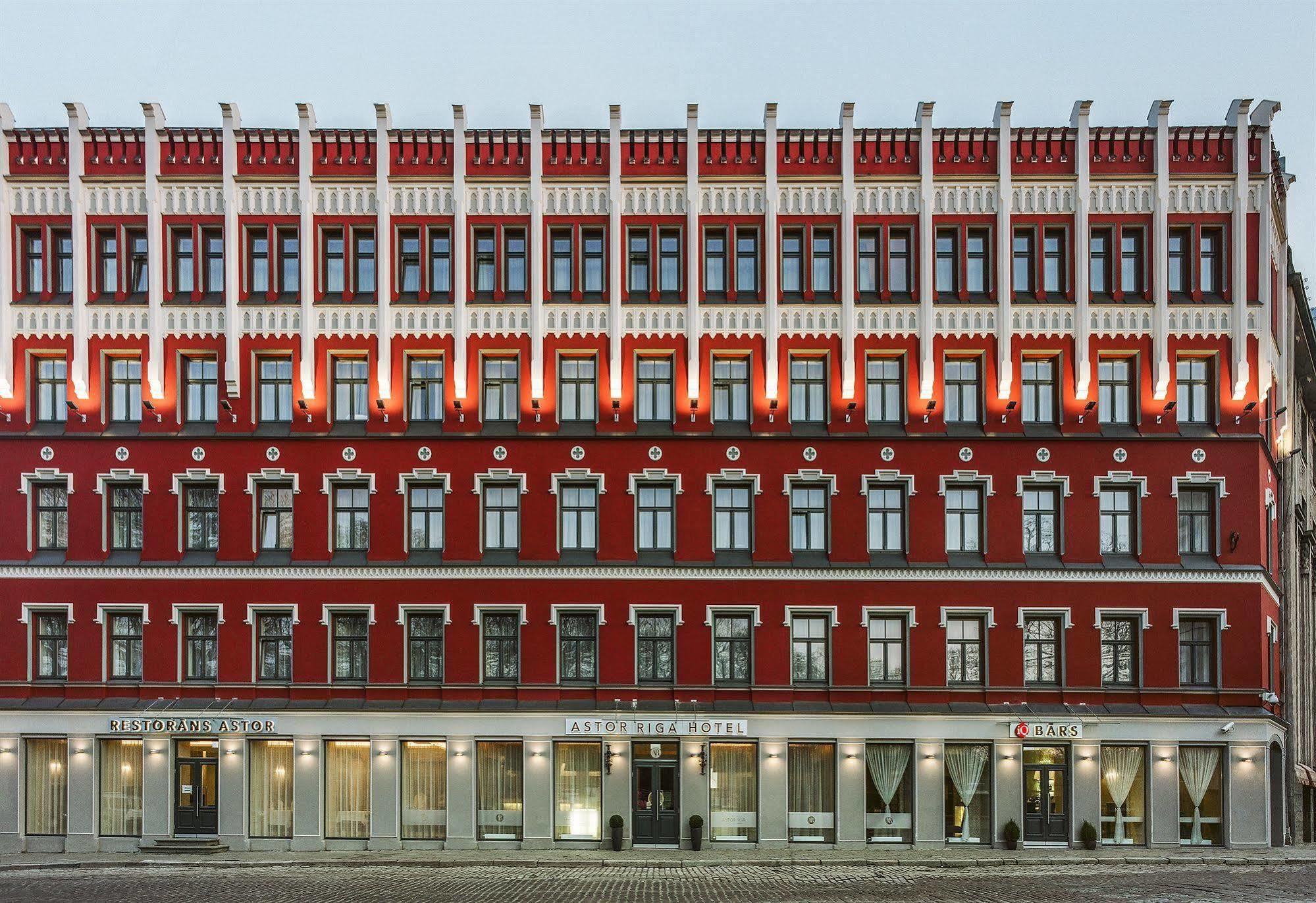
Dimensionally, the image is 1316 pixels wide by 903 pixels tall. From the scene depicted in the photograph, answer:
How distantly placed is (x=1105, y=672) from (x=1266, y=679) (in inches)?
194

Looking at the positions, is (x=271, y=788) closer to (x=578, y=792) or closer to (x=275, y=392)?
(x=578, y=792)

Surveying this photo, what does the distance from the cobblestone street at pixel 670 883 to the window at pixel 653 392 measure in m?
13.4

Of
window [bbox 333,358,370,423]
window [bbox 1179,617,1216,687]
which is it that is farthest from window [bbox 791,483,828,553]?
window [bbox 333,358,370,423]

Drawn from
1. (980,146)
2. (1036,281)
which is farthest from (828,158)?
(1036,281)

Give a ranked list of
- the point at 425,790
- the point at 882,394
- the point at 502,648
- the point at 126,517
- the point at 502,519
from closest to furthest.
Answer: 1. the point at 425,790
2. the point at 502,648
3. the point at 502,519
4. the point at 882,394
5. the point at 126,517

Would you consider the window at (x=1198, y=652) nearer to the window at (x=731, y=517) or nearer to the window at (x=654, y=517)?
the window at (x=731, y=517)

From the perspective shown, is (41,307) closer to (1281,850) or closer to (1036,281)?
(1036,281)

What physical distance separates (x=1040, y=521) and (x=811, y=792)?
35.2 ft

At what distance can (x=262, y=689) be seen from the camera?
40.3 metres

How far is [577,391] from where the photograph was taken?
41.3m

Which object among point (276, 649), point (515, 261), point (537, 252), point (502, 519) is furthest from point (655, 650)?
point (515, 261)

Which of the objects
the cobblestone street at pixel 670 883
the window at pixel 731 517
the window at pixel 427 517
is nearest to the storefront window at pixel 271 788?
the cobblestone street at pixel 670 883

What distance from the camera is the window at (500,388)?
4131 cm

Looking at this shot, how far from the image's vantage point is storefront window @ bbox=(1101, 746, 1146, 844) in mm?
39062
